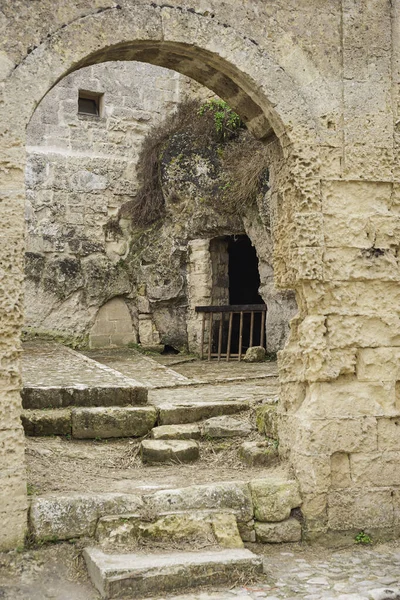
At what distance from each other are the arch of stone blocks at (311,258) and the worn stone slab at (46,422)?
6.49 feet

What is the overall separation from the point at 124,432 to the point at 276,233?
2.23 meters

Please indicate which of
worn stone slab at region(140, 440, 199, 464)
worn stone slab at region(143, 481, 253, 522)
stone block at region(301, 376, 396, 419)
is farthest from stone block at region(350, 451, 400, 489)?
worn stone slab at region(140, 440, 199, 464)

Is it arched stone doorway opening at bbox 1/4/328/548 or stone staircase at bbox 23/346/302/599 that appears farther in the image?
arched stone doorway opening at bbox 1/4/328/548

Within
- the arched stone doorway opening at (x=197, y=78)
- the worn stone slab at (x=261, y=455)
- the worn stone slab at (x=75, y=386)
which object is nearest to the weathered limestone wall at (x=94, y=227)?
the worn stone slab at (x=75, y=386)

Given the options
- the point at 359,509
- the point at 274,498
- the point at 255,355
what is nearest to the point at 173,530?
the point at 274,498

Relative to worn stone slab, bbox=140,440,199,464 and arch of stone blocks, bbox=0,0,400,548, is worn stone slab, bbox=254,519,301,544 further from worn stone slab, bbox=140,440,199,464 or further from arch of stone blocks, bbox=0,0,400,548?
worn stone slab, bbox=140,440,199,464

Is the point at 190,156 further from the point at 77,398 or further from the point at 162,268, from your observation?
the point at 77,398

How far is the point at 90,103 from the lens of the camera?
1245 cm

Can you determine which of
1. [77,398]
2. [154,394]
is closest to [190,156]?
[154,394]

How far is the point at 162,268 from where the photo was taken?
11.6 metres

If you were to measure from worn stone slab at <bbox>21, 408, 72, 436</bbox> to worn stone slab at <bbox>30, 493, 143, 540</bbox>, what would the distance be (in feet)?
5.48

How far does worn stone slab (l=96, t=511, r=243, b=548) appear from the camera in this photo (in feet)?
Result: 13.1

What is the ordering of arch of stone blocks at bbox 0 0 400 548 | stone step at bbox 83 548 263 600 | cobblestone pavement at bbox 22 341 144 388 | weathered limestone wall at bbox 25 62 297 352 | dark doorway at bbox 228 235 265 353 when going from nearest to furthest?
stone step at bbox 83 548 263 600
arch of stone blocks at bbox 0 0 400 548
cobblestone pavement at bbox 22 341 144 388
weathered limestone wall at bbox 25 62 297 352
dark doorway at bbox 228 235 265 353

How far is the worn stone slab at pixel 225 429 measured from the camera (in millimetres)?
5738
